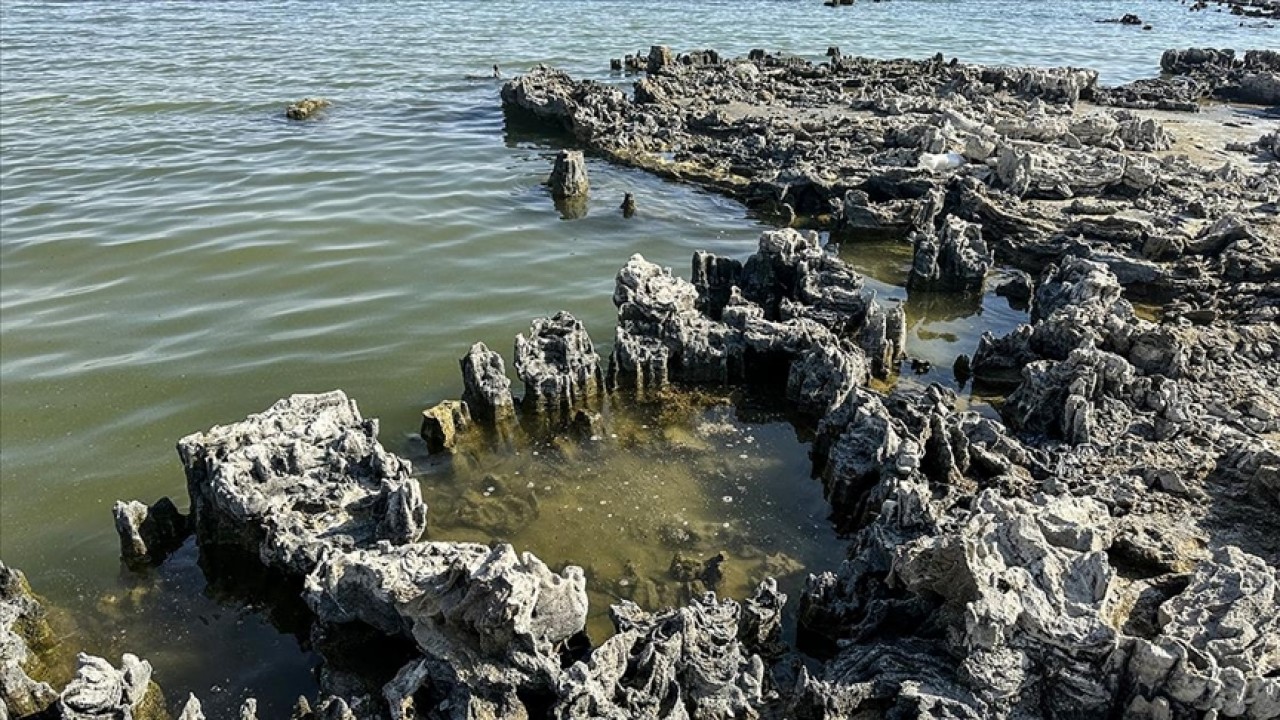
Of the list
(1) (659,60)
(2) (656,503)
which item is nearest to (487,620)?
(2) (656,503)

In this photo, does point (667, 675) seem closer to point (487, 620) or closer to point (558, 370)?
point (487, 620)

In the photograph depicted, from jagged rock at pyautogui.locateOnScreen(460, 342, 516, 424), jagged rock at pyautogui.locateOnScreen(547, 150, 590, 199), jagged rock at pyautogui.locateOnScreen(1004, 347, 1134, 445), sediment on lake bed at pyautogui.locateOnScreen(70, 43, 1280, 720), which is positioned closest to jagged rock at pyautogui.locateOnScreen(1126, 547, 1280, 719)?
sediment on lake bed at pyautogui.locateOnScreen(70, 43, 1280, 720)

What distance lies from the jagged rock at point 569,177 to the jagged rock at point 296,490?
36.7 ft

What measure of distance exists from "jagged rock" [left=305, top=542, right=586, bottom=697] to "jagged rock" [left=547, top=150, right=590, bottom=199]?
13.6 metres

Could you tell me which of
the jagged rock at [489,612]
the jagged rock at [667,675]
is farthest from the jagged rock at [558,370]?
the jagged rock at [667,675]

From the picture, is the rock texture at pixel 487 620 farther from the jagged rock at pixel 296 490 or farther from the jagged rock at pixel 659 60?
the jagged rock at pixel 659 60

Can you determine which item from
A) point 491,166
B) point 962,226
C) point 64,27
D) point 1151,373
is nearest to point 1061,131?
point 962,226

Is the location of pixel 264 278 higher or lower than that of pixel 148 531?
higher

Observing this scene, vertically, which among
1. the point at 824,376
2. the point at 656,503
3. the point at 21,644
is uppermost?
the point at 824,376

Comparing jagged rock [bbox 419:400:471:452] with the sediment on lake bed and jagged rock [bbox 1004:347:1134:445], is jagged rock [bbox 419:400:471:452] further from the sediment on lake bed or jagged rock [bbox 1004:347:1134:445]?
jagged rock [bbox 1004:347:1134:445]

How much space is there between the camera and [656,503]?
940 cm

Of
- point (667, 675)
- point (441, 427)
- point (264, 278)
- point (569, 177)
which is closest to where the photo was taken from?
point (667, 675)

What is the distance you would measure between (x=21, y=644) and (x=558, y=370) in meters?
6.04

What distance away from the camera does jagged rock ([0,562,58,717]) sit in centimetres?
652
